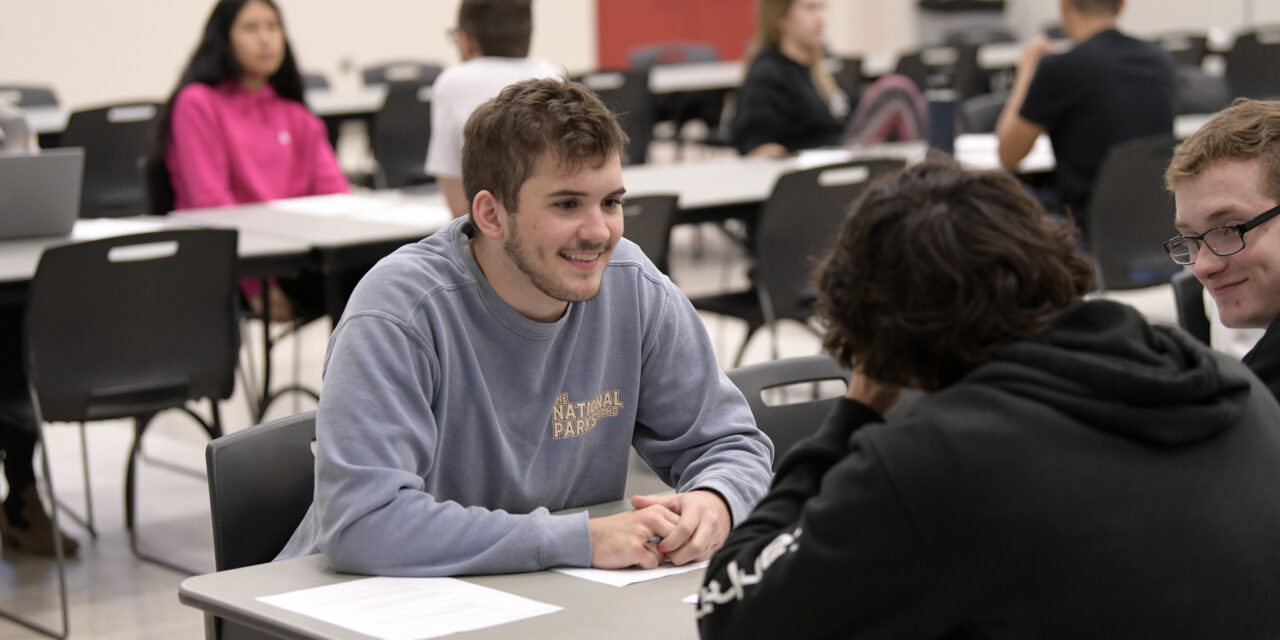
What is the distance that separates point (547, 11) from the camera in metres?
11.1

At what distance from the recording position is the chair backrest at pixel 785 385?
2.18 meters

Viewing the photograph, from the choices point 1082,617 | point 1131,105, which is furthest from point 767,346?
point 1082,617

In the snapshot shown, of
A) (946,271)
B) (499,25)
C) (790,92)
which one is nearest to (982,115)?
(790,92)

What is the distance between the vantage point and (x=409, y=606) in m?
1.49

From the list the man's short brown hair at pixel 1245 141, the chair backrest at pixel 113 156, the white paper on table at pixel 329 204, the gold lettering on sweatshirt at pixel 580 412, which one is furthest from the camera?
the chair backrest at pixel 113 156

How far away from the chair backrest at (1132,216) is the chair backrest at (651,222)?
1357mm

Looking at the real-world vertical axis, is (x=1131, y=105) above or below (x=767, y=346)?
above

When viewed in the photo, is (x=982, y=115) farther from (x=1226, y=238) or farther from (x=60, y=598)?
(x=1226, y=238)

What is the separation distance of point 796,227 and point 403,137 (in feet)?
8.14

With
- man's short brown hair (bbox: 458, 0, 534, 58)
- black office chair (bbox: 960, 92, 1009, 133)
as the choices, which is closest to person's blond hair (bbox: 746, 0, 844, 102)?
black office chair (bbox: 960, 92, 1009, 133)

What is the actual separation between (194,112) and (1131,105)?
9.40ft

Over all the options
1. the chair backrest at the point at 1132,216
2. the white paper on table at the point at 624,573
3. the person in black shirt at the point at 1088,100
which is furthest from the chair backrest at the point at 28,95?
the white paper on table at the point at 624,573

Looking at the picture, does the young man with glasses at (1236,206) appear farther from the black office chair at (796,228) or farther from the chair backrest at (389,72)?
the chair backrest at (389,72)

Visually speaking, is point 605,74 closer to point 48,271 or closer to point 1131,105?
point 1131,105
